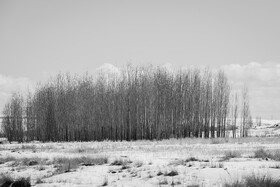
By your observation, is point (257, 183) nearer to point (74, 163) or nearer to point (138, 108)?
point (74, 163)

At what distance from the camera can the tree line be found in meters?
47.2

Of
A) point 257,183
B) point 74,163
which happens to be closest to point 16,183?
point 74,163

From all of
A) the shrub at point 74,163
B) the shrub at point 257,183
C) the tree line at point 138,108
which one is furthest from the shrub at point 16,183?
the tree line at point 138,108

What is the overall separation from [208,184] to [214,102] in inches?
1691

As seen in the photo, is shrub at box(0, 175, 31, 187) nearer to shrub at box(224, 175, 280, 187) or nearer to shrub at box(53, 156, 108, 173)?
shrub at box(53, 156, 108, 173)

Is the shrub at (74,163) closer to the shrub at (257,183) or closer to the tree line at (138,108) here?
the shrub at (257,183)

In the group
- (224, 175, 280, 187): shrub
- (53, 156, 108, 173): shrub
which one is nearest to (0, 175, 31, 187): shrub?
(53, 156, 108, 173): shrub

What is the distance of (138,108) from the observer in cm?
4759

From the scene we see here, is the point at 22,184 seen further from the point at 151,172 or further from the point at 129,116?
the point at 129,116

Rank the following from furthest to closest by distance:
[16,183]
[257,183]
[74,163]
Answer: [74,163] < [16,183] < [257,183]

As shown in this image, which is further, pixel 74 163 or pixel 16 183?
pixel 74 163

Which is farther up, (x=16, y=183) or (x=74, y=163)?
(x=16, y=183)

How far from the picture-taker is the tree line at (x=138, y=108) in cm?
4722

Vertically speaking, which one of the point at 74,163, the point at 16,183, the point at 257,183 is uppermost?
the point at 257,183
